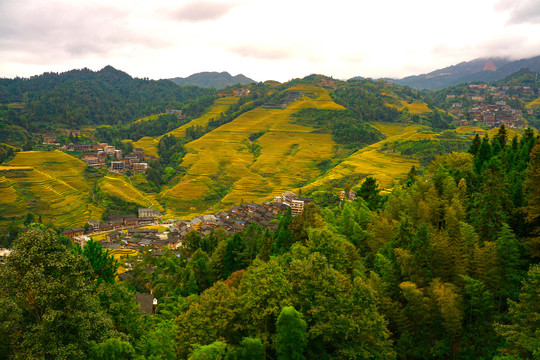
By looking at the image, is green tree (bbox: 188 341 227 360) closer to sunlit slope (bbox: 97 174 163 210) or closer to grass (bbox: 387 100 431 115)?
sunlit slope (bbox: 97 174 163 210)

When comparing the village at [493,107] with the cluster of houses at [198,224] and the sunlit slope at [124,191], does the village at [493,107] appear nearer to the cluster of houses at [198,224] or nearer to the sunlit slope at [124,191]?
the cluster of houses at [198,224]

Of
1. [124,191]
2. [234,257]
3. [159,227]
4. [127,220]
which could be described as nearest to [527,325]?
[234,257]

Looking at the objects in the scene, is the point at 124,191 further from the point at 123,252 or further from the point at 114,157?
the point at 114,157

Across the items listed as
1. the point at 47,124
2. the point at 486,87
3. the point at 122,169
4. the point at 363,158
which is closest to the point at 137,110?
the point at 47,124

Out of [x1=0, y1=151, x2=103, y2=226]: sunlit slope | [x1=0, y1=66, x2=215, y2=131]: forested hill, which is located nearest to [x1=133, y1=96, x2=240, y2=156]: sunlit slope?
[x1=0, y1=151, x2=103, y2=226]: sunlit slope

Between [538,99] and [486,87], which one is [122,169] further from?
[486,87]
